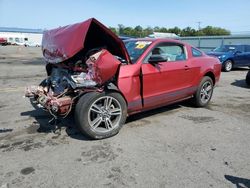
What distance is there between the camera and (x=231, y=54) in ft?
47.1

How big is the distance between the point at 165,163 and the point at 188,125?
1690 millimetres

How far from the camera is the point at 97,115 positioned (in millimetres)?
4305

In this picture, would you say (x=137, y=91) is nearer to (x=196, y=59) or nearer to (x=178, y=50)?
(x=178, y=50)


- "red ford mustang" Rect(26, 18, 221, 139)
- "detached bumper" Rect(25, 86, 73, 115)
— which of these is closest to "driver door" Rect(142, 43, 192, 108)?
"red ford mustang" Rect(26, 18, 221, 139)

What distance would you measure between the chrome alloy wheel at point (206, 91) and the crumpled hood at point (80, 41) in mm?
2525

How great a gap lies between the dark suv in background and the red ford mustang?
30.9ft

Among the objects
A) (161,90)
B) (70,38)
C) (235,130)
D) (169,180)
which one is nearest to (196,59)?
(161,90)

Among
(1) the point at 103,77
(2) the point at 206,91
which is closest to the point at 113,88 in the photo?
(1) the point at 103,77

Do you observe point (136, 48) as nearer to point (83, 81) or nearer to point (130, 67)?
point (130, 67)

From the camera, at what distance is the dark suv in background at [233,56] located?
558 inches

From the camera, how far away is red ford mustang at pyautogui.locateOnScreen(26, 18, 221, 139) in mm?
4137

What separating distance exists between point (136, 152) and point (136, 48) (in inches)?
87.9

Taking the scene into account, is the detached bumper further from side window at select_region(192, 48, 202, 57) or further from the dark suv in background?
the dark suv in background

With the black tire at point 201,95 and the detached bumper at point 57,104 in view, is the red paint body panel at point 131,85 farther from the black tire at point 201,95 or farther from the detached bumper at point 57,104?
the black tire at point 201,95
